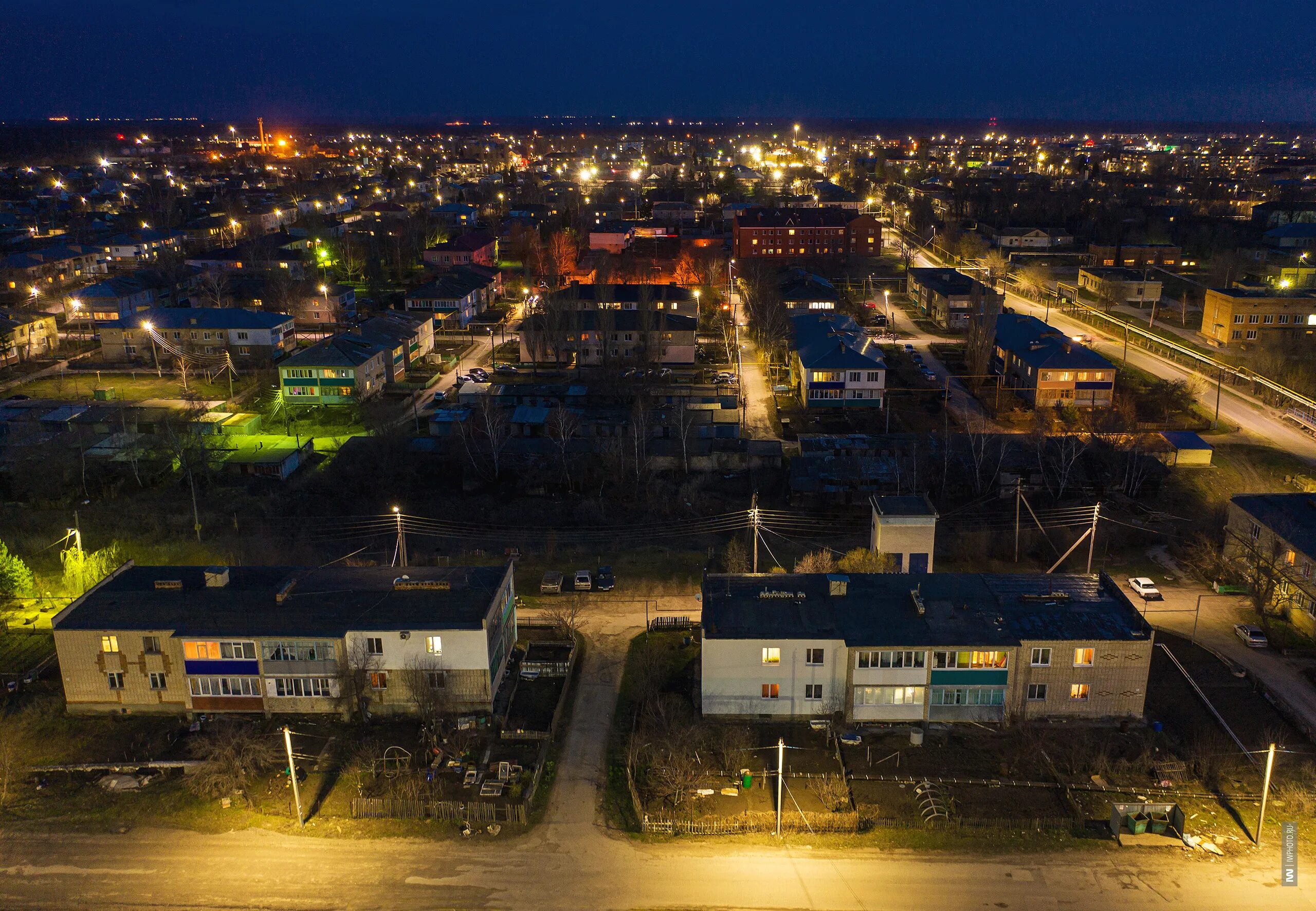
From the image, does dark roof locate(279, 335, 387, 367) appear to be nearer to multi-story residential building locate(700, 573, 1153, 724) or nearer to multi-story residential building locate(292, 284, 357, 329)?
multi-story residential building locate(292, 284, 357, 329)

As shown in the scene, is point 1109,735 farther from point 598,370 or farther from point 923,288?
point 923,288

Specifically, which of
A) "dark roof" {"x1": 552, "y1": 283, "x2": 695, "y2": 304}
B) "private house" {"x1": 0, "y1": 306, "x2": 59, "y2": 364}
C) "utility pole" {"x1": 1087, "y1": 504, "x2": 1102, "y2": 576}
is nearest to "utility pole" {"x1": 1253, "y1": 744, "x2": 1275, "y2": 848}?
"utility pole" {"x1": 1087, "y1": 504, "x2": 1102, "y2": 576}

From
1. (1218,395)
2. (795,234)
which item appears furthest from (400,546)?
(795,234)

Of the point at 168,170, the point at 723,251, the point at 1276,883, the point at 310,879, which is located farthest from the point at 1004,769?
the point at 168,170

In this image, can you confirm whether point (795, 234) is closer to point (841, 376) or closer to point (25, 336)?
point (841, 376)

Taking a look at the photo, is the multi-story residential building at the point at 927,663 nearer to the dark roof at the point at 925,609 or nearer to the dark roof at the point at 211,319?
the dark roof at the point at 925,609
